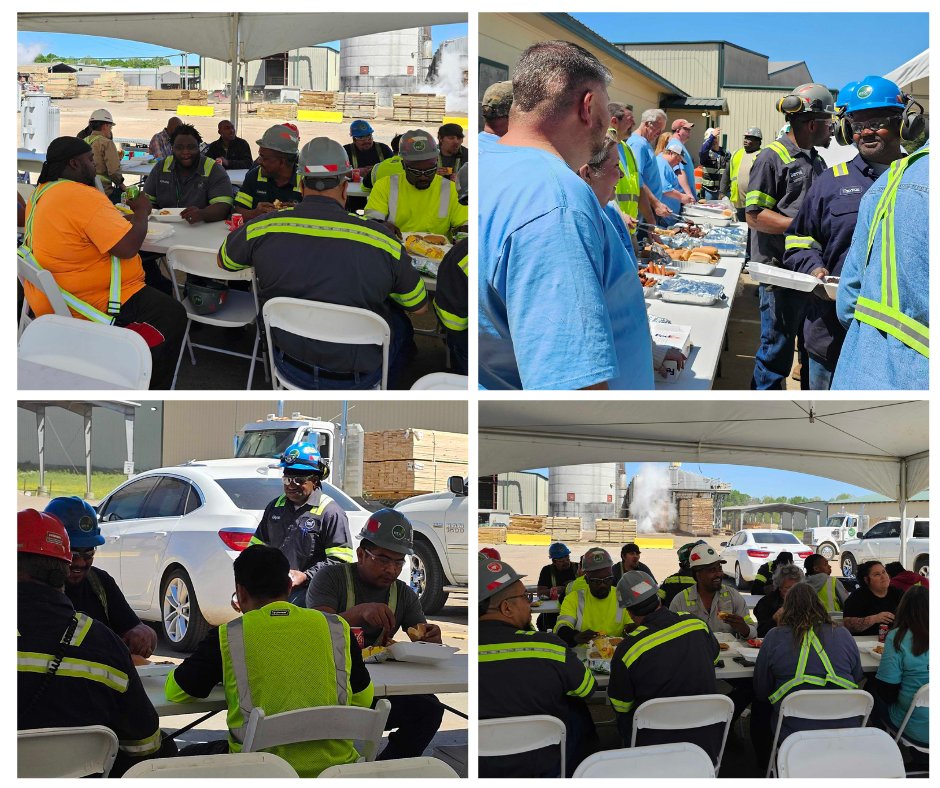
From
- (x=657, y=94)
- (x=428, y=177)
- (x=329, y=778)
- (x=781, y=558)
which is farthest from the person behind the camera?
(x=657, y=94)

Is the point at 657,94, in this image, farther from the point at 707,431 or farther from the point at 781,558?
the point at 707,431

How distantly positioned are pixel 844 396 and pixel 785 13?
0.98 metres

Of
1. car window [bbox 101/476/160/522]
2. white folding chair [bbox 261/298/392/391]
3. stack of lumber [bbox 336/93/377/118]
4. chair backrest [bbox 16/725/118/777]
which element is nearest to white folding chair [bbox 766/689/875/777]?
white folding chair [bbox 261/298/392/391]

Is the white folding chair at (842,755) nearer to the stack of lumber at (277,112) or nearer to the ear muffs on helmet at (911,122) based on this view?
the ear muffs on helmet at (911,122)

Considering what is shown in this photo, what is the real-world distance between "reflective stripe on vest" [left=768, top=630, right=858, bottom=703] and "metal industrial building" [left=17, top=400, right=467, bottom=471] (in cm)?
792

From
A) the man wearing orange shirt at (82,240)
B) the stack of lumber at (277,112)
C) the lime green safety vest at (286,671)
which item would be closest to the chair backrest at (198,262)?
the man wearing orange shirt at (82,240)

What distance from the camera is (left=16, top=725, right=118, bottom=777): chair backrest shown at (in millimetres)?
2100

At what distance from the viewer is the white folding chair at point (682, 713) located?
2836 millimetres

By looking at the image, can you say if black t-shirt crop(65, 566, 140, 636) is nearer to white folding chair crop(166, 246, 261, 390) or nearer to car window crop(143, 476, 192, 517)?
white folding chair crop(166, 246, 261, 390)

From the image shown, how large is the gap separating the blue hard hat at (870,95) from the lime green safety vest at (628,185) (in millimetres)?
2625

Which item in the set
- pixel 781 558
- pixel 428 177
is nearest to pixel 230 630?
pixel 428 177

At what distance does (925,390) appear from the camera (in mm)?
2250

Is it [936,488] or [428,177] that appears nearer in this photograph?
[936,488]

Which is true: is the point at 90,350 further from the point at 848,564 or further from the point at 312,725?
the point at 848,564
